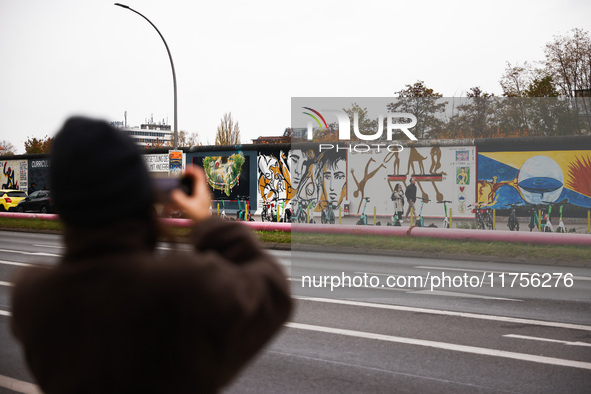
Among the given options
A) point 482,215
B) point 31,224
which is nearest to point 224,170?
point 31,224

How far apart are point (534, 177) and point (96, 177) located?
26.0 meters

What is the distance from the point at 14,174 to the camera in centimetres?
5097

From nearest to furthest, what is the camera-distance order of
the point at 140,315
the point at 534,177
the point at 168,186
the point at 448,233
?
the point at 140,315
the point at 168,186
the point at 448,233
the point at 534,177

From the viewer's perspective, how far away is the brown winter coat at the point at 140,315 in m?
1.49

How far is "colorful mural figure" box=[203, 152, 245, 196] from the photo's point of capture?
3512 cm

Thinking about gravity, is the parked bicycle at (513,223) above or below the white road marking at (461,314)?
above

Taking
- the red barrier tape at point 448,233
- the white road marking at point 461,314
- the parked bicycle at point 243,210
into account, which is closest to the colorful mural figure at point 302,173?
Result: the parked bicycle at point 243,210

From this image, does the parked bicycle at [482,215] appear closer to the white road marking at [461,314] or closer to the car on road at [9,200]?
the white road marking at [461,314]

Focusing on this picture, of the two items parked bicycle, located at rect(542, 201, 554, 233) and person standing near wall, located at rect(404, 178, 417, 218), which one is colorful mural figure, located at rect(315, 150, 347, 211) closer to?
person standing near wall, located at rect(404, 178, 417, 218)

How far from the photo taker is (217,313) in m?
1.50

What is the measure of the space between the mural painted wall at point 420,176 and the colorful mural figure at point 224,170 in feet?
25.0

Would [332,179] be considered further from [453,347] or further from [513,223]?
[453,347]

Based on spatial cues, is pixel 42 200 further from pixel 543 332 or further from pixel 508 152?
pixel 543 332

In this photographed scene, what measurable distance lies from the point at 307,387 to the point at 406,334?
2306 millimetres
